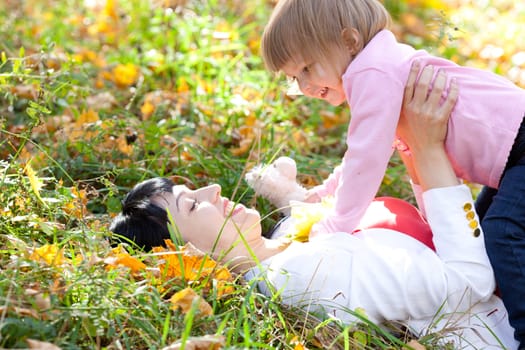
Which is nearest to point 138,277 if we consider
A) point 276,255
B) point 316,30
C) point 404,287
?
point 276,255

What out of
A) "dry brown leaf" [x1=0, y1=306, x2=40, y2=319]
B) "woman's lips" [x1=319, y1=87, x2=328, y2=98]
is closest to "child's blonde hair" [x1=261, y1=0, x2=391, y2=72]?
"woman's lips" [x1=319, y1=87, x2=328, y2=98]

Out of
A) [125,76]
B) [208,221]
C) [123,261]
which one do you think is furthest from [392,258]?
[125,76]

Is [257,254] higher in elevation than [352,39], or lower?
lower

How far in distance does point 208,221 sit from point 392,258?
0.65 metres

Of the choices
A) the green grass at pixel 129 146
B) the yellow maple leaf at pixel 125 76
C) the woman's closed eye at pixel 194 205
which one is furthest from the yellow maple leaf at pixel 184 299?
the yellow maple leaf at pixel 125 76

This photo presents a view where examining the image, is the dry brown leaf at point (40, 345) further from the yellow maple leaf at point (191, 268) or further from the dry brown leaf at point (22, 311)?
the yellow maple leaf at point (191, 268)

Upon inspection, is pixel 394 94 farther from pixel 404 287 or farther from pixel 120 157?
pixel 120 157

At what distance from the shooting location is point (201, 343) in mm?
1809

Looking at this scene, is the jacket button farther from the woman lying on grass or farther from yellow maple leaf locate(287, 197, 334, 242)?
yellow maple leaf locate(287, 197, 334, 242)

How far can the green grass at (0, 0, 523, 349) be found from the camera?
1935mm

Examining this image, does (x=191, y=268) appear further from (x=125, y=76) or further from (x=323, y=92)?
(x=125, y=76)

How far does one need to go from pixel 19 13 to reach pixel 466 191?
13.1 ft

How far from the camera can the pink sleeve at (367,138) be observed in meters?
2.33

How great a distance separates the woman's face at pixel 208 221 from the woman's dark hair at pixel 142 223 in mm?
38
